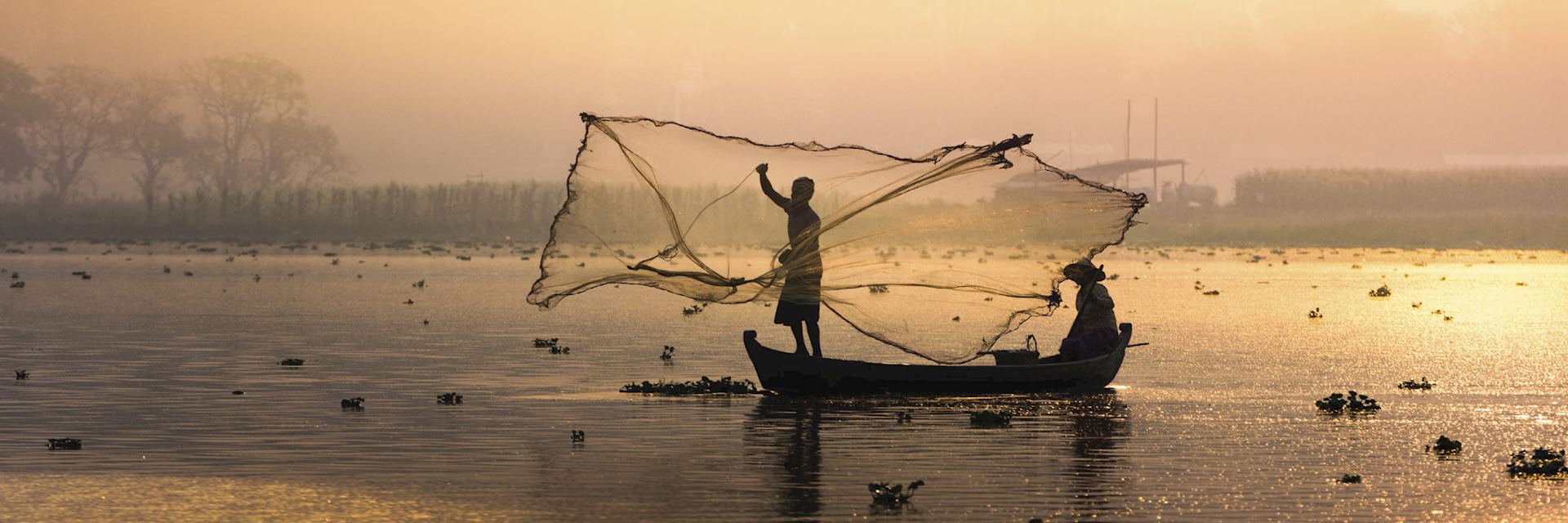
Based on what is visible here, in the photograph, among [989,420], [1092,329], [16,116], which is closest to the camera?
[989,420]

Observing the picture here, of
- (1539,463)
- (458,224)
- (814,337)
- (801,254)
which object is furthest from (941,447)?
(458,224)

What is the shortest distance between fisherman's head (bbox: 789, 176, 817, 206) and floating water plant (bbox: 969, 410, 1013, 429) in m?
3.55

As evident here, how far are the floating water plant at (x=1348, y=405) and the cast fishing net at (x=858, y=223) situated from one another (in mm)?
3180

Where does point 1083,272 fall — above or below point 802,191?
below

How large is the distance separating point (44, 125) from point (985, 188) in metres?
140

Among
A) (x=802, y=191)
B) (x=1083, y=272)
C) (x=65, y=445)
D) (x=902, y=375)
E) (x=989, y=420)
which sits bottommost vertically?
(x=65, y=445)

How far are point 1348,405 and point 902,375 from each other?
542 centimetres

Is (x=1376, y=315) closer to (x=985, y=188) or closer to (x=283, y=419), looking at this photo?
(x=985, y=188)

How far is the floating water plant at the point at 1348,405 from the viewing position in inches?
971

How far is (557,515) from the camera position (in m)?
15.9

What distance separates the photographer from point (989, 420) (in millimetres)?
22500

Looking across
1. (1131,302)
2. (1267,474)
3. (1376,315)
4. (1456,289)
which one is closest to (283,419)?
(1267,474)

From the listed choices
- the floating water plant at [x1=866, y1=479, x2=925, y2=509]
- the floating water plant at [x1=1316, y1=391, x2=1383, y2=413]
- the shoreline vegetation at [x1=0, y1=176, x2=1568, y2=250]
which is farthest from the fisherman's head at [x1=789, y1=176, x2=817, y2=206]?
the shoreline vegetation at [x1=0, y1=176, x2=1568, y2=250]

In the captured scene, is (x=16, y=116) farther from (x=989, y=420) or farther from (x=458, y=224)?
(x=989, y=420)
